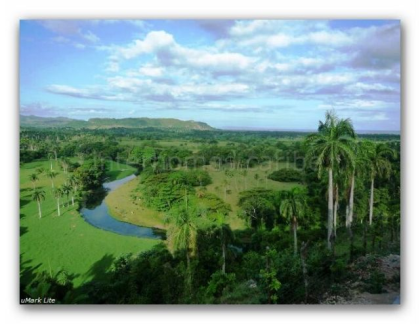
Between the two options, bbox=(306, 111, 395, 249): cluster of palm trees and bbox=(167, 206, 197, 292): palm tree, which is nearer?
bbox=(167, 206, 197, 292): palm tree

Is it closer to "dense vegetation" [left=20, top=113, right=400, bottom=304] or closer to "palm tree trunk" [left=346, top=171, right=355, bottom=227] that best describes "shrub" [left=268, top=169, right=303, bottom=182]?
"dense vegetation" [left=20, top=113, right=400, bottom=304]

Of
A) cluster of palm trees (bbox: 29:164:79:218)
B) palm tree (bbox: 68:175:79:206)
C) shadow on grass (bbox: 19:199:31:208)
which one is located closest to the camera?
shadow on grass (bbox: 19:199:31:208)

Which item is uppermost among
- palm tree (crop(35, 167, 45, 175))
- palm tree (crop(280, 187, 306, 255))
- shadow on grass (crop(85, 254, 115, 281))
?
palm tree (crop(35, 167, 45, 175))

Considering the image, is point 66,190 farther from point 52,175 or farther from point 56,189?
point 52,175

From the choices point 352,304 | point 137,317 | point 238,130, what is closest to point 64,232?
point 137,317

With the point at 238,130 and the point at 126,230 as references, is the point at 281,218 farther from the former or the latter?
the point at 126,230

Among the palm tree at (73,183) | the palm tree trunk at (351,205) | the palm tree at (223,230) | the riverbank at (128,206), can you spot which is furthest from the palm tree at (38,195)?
the palm tree trunk at (351,205)

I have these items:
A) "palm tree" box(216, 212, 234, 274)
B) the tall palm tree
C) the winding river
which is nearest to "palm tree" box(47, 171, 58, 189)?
the winding river
